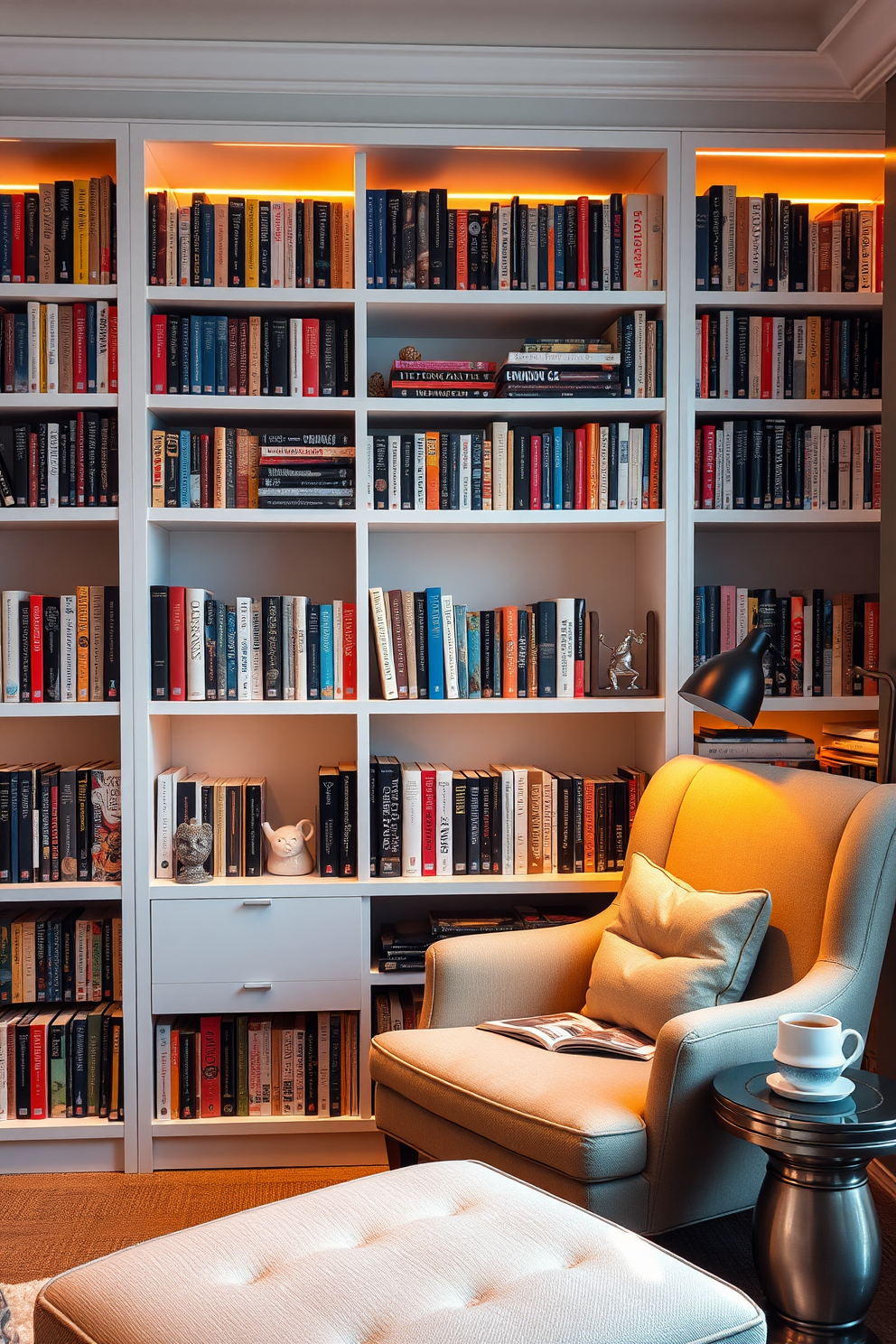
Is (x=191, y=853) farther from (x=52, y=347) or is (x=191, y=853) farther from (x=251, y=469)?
(x=52, y=347)

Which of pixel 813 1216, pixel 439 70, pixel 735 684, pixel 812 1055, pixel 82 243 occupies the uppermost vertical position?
pixel 439 70

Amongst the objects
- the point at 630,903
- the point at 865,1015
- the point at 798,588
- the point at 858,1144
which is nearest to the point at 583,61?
the point at 798,588

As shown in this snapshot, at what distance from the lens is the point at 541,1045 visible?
2.02m

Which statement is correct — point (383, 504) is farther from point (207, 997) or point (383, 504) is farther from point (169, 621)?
point (207, 997)

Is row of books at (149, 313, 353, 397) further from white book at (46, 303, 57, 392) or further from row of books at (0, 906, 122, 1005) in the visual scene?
row of books at (0, 906, 122, 1005)

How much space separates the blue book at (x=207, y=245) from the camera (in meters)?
2.51

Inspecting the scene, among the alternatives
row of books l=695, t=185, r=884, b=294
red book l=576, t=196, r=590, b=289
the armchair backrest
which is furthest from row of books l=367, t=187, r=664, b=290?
the armchair backrest

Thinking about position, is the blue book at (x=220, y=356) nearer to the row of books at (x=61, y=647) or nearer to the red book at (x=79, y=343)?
the red book at (x=79, y=343)

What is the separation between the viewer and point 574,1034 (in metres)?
2.03

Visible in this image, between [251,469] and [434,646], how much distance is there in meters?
0.64

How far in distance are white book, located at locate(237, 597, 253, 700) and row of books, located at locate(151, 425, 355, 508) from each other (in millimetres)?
258

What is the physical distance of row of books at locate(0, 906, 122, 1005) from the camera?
2.54 metres

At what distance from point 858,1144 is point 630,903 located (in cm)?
71

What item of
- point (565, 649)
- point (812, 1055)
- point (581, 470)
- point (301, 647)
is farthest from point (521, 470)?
point (812, 1055)
